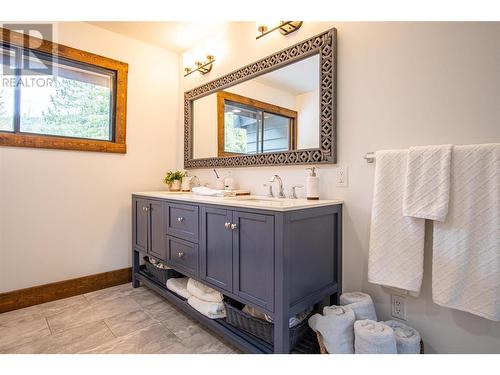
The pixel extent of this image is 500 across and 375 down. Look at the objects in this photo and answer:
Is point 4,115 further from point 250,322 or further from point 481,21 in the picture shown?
point 481,21

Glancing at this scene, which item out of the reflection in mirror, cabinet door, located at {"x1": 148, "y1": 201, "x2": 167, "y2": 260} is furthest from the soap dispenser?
cabinet door, located at {"x1": 148, "y1": 201, "x2": 167, "y2": 260}

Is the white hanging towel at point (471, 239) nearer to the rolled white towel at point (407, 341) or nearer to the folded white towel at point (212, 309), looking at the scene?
the rolled white towel at point (407, 341)

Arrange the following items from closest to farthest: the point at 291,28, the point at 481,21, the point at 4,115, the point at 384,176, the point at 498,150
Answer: the point at 498,150 < the point at 481,21 < the point at 384,176 < the point at 291,28 < the point at 4,115

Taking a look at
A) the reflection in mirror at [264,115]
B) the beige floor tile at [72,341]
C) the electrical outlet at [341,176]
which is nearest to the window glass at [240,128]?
the reflection in mirror at [264,115]

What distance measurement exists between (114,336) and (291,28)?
7.78ft

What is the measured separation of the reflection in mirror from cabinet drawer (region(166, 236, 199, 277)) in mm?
885

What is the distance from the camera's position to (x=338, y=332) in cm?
132

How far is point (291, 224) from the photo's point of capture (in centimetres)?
132

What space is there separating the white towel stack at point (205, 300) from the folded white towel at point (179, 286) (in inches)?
2.1

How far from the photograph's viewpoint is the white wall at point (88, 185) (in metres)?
2.10

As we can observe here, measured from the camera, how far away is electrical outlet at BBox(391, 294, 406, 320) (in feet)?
4.76

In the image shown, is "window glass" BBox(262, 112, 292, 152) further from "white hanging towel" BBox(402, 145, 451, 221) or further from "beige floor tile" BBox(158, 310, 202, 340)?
"beige floor tile" BBox(158, 310, 202, 340)

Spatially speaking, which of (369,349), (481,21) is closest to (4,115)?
(369,349)

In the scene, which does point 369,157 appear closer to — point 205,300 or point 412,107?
point 412,107
